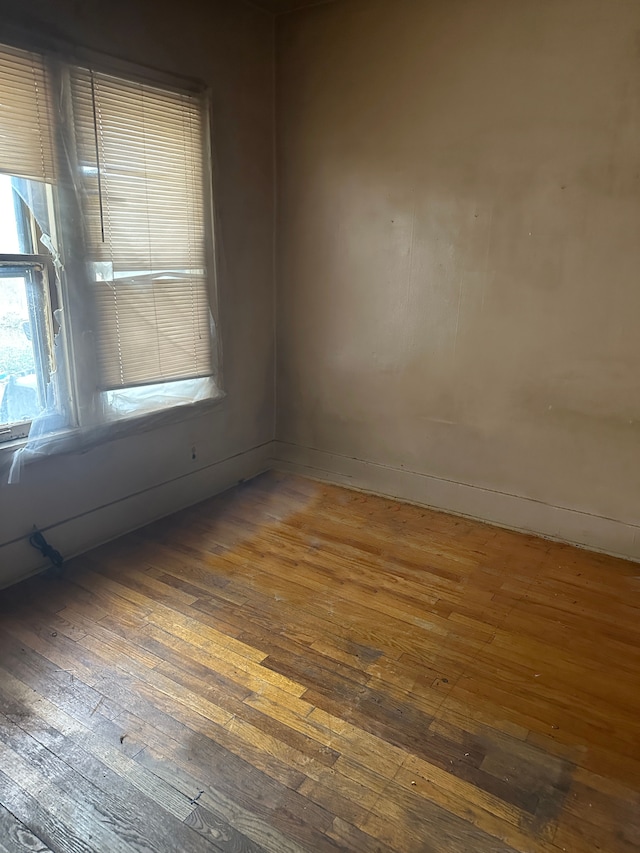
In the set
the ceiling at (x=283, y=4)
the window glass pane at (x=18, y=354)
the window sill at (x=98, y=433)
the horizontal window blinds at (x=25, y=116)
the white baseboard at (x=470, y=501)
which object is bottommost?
the white baseboard at (x=470, y=501)

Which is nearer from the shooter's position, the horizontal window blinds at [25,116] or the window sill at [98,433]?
the horizontal window blinds at [25,116]

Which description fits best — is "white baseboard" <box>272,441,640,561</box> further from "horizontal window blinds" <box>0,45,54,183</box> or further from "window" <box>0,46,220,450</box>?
"horizontal window blinds" <box>0,45,54,183</box>

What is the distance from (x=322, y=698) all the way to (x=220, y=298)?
7.52 ft

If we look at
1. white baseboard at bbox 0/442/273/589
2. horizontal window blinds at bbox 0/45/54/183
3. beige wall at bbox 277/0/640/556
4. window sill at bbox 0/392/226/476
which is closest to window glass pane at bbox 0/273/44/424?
window sill at bbox 0/392/226/476

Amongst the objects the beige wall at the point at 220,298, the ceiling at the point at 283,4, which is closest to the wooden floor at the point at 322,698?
the beige wall at the point at 220,298

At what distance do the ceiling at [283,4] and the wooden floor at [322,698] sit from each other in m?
2.96

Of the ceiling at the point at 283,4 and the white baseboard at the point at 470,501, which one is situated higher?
the ceiling at the point at 283,4

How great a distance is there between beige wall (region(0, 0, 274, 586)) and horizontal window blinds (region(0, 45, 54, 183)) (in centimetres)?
14

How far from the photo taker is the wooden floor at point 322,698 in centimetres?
155

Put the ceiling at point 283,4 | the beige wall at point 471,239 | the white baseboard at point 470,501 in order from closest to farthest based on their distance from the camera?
the beige wall at point 471,239 → the white baseboard at point 470,501 → the ceiling at point 283,4

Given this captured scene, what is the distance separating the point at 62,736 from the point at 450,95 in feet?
10.7

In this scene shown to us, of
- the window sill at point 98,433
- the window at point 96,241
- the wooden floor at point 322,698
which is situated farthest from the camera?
the window sill at point 98,433

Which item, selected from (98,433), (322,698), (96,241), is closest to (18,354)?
(98,433)

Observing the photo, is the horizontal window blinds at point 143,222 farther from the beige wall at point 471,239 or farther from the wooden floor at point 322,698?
the wooden floor at point 322,698
